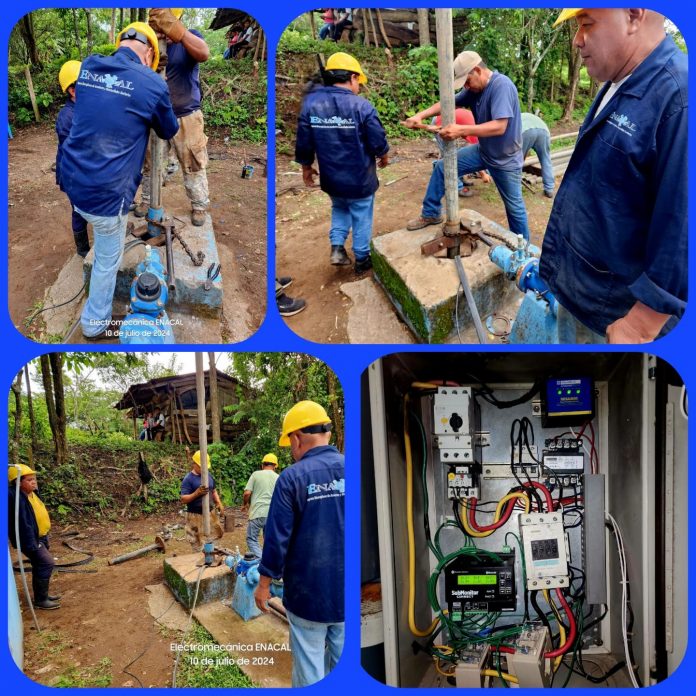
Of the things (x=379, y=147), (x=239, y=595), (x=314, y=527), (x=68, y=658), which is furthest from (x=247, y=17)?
(x=68, y=658)

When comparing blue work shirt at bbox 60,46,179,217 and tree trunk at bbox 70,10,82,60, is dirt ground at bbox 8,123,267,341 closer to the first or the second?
blue work shirt at bbox 60,46,179,217

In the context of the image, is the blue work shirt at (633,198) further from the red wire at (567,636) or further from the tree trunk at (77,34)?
the tree trunk at (77,34)

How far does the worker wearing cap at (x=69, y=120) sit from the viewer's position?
2.55m

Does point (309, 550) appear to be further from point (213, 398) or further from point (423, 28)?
point (423, 28)

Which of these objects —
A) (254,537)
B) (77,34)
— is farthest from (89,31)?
(254,537)

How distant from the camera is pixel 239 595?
2609 mm

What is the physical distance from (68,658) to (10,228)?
1250mm

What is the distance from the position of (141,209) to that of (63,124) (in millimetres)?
363

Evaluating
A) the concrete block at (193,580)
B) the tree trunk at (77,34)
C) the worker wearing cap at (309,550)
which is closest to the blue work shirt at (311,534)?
the worker wearing cap at (309,550)

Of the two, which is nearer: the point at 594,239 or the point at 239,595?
the point at 594,239

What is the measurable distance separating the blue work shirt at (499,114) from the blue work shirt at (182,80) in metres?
0.75

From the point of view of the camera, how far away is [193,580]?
2.57 meters

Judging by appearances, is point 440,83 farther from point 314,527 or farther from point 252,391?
point 314,527

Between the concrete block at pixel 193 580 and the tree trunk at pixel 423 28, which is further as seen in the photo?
the concrete block at pixel 193 580
